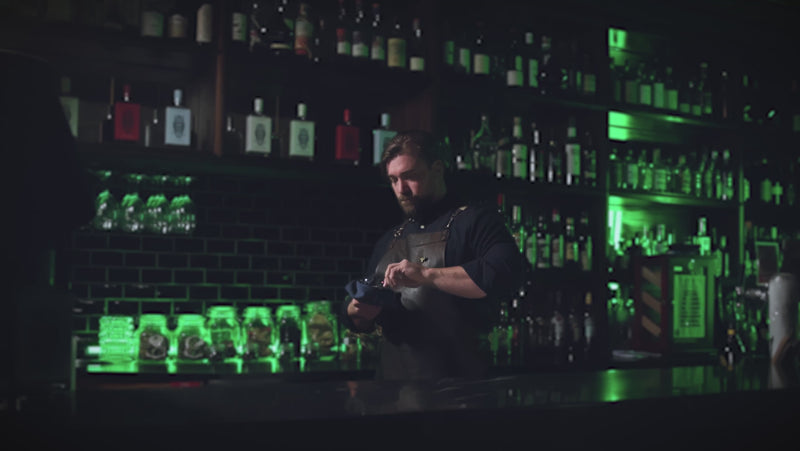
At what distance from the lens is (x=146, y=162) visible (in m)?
2.85

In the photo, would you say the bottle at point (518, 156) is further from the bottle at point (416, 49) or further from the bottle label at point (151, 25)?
the bottle label at point (151, 25)

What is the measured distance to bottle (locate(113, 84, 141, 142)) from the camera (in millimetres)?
2885

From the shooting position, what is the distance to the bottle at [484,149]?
11.5 ft

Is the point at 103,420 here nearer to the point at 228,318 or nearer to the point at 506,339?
the point at 228,318

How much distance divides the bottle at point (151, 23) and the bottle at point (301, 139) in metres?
0.63

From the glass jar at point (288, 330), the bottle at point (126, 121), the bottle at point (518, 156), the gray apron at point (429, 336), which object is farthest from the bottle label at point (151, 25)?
the bottle at point (518, 156)

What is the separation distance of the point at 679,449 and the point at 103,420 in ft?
3.16

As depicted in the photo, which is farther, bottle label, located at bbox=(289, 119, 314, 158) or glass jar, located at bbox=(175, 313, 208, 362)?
bottle label, located at bbox=(289, 119, 314, 158)

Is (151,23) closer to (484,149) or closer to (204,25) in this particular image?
(204,25)

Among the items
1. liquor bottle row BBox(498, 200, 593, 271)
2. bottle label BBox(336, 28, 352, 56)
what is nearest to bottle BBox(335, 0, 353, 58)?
bottle label BBox(336, 28, 352, 56)

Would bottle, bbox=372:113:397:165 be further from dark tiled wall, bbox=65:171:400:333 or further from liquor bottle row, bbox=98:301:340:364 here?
liquor bottle row, bbox=98:301:340:364

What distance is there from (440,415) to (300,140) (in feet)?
7.27

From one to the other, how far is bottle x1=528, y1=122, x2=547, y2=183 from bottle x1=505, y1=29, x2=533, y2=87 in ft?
0.91

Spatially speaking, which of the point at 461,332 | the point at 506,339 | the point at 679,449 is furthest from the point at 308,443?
the point at 506,339
